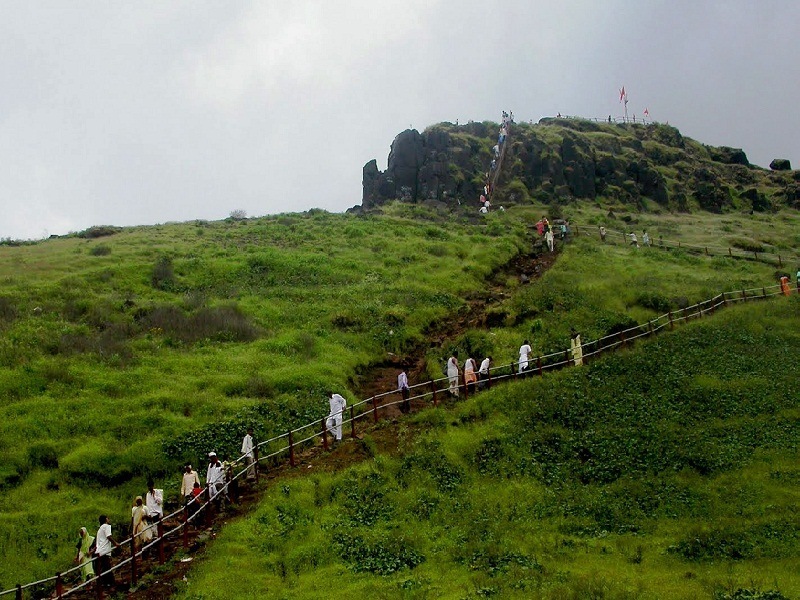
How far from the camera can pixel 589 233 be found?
60875mm

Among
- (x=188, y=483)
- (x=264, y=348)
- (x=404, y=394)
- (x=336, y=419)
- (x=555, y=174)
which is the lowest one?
(x=188, y=483)

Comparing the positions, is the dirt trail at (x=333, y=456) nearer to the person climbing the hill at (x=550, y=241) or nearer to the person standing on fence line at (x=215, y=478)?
the person standing on fence line at (x=215, y=478)

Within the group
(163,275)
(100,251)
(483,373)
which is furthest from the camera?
(100,251)

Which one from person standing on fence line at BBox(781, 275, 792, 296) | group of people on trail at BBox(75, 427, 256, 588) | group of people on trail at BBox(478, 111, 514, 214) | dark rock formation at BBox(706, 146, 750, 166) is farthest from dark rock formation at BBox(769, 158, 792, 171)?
group of people on trail at BBox(75, 427, 256, 588)

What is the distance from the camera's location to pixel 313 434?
85.9 feet

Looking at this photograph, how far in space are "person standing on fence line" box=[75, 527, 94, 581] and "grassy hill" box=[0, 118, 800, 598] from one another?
1.03m

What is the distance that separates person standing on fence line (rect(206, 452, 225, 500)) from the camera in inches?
834

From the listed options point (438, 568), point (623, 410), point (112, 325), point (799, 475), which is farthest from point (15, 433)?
point (799, 475)

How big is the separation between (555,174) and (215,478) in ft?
208

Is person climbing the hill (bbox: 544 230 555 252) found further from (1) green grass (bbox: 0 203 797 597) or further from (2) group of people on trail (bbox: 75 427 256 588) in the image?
(2) group of people on trail (bbox: 75 427 256 588)

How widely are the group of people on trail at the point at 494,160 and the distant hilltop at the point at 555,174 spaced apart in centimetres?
55

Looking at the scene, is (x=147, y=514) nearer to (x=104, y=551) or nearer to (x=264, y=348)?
(x=104, y=551)

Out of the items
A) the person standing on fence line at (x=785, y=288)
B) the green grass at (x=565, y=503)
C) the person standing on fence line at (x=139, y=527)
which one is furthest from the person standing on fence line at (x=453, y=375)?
the person standing on fence line at (x=785, y=288)

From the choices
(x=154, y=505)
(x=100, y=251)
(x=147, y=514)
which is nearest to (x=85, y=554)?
(x=147, y=514)
